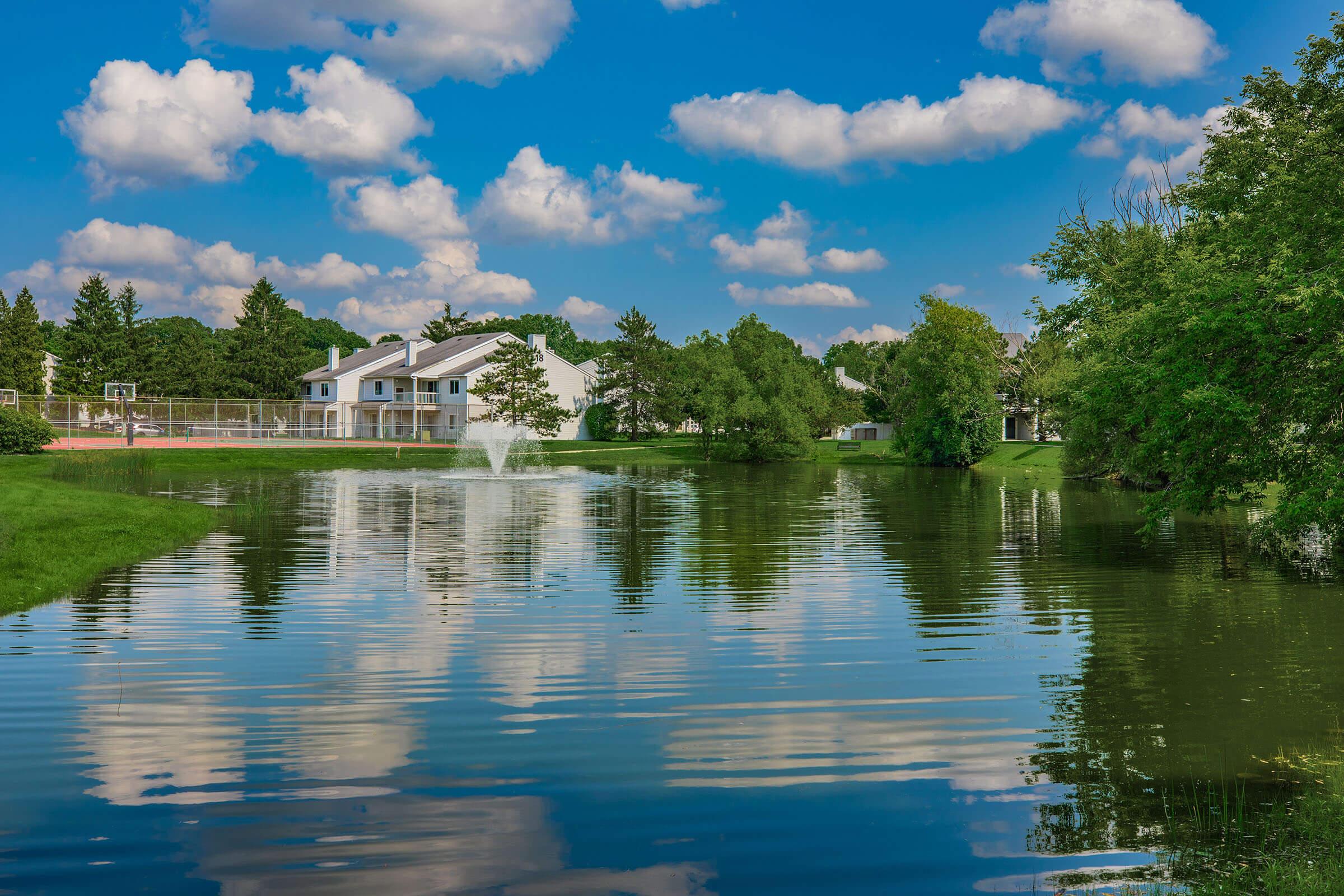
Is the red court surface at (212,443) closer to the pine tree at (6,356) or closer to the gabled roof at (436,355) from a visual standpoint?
the gabled roof at (436,355)

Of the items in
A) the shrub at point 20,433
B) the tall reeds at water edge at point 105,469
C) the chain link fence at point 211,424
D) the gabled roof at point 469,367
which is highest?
the gabled roof at point 469,367

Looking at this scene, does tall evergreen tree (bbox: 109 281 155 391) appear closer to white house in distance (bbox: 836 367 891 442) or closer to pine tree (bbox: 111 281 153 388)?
pine tree (bbox: 111 281 153 388)

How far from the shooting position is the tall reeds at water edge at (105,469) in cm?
3102

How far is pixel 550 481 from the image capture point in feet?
128

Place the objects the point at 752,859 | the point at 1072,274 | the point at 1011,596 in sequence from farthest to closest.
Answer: the point at 1072,274 < the point at 1011,596 < the point at 752,859

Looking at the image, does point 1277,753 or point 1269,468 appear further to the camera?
point 1269,468

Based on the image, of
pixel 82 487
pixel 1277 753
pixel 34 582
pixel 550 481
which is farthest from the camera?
pixel 550 481

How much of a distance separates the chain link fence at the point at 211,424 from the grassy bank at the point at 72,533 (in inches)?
1352

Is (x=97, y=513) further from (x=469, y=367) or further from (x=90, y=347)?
(x=90, y=347)

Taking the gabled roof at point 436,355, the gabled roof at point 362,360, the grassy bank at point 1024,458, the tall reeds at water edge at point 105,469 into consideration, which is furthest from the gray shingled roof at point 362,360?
the grassy bank at point 1024,458

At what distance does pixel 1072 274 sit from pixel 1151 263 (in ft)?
44.1

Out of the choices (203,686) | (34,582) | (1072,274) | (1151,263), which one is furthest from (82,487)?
(1072,274)

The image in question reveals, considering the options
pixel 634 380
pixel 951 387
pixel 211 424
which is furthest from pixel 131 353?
pixel 951 387

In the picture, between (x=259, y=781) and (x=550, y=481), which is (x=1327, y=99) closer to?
(x=550, y=481)
